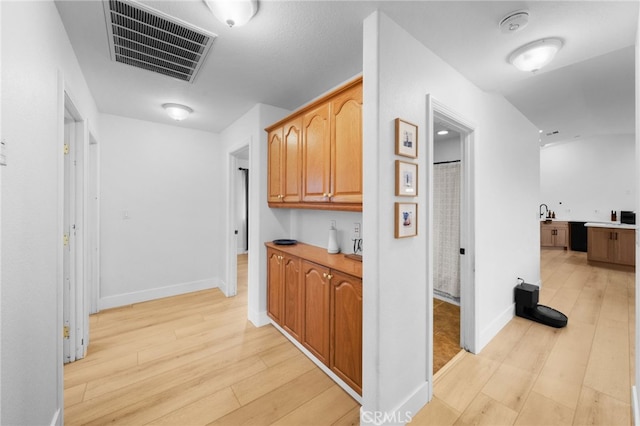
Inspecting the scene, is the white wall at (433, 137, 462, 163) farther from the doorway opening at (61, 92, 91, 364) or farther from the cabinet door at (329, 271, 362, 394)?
the doorway opening at (61, 92, 91, 364)

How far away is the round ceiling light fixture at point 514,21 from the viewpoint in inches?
60.1

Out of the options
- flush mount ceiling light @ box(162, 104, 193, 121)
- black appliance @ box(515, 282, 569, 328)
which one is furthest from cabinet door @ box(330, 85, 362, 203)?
black appliance @ box(515, 282, 569, 328)

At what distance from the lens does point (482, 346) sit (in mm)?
2490

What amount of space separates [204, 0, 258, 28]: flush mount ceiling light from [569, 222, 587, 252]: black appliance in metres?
8.95

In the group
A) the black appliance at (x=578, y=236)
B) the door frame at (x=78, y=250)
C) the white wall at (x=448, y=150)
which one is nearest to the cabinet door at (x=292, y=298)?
the door frame at (x=78, y=250)

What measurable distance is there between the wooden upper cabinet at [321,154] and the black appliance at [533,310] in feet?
8.44

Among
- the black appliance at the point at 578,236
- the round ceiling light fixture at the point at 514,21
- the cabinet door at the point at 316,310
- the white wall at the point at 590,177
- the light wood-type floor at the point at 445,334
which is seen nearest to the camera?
the round ceiling light fixture at the point at 514,21

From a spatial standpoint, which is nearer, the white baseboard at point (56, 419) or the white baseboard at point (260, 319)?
the white baseboard at point (56, 419)

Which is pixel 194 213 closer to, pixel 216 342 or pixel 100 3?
pixel 216 342

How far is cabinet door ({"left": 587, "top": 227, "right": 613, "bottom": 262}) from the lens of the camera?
17.2ft

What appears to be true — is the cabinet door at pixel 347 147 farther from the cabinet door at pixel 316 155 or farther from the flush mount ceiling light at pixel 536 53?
the flush mount ceiling light at pixel 536 53

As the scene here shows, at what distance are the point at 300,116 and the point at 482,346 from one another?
2805 millimetres

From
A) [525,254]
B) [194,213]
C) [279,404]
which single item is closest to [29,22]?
A: [279,404]

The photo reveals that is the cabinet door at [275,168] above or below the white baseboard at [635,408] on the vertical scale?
above
